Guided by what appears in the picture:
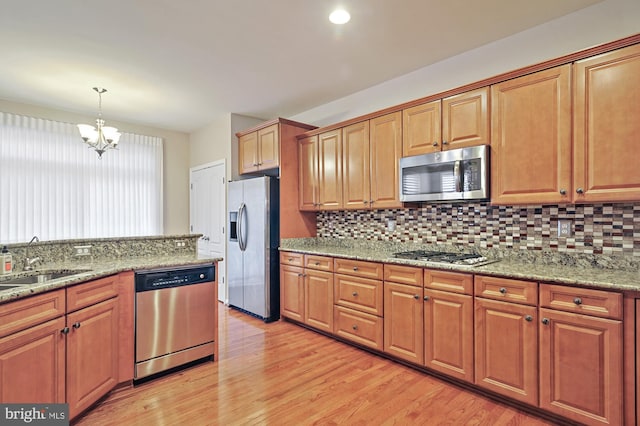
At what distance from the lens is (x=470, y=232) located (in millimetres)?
2891

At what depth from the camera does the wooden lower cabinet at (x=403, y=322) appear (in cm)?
256

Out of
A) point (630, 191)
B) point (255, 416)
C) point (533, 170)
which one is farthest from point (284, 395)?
point (630, 191)

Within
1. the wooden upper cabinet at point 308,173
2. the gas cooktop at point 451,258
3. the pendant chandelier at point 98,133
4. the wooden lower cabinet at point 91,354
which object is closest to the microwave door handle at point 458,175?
the gas cooktop at point 451,258

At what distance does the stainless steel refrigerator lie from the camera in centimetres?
387

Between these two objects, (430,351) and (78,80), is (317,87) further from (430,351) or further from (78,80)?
(430,351)

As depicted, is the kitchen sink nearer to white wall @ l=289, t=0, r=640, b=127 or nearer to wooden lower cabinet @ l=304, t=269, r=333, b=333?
wooden lower cabinet @ l=304, t=269, r=333, b=333

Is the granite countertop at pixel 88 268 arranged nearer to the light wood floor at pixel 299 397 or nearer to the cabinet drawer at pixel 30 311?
the cabinet drawer at pixel 30 311

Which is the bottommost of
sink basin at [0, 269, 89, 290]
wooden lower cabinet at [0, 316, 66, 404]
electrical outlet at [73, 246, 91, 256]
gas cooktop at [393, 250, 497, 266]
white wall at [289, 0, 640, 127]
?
wooden lower cabinet at [0, 316, 66, 404]

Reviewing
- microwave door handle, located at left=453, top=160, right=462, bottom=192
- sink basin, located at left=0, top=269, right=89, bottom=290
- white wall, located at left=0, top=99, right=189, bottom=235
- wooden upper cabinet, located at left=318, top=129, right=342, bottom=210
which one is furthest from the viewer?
white wall, located at left=0, top=99, right=189, bottom=235

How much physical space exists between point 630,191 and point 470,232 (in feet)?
3.72

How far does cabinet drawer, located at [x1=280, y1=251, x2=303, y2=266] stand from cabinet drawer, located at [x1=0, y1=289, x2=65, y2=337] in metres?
2.20

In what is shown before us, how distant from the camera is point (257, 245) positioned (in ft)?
13.0

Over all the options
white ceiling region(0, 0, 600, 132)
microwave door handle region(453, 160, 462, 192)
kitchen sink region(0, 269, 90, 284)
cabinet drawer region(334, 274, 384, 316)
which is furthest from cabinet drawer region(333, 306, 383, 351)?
white ceiling region(0, 0, 600, 132)

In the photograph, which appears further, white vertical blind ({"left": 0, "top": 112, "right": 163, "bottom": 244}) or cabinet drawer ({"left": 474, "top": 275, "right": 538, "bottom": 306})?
white vertical blind ({"left": 0, "top": 112, "right": 163, "bottom": 244})
